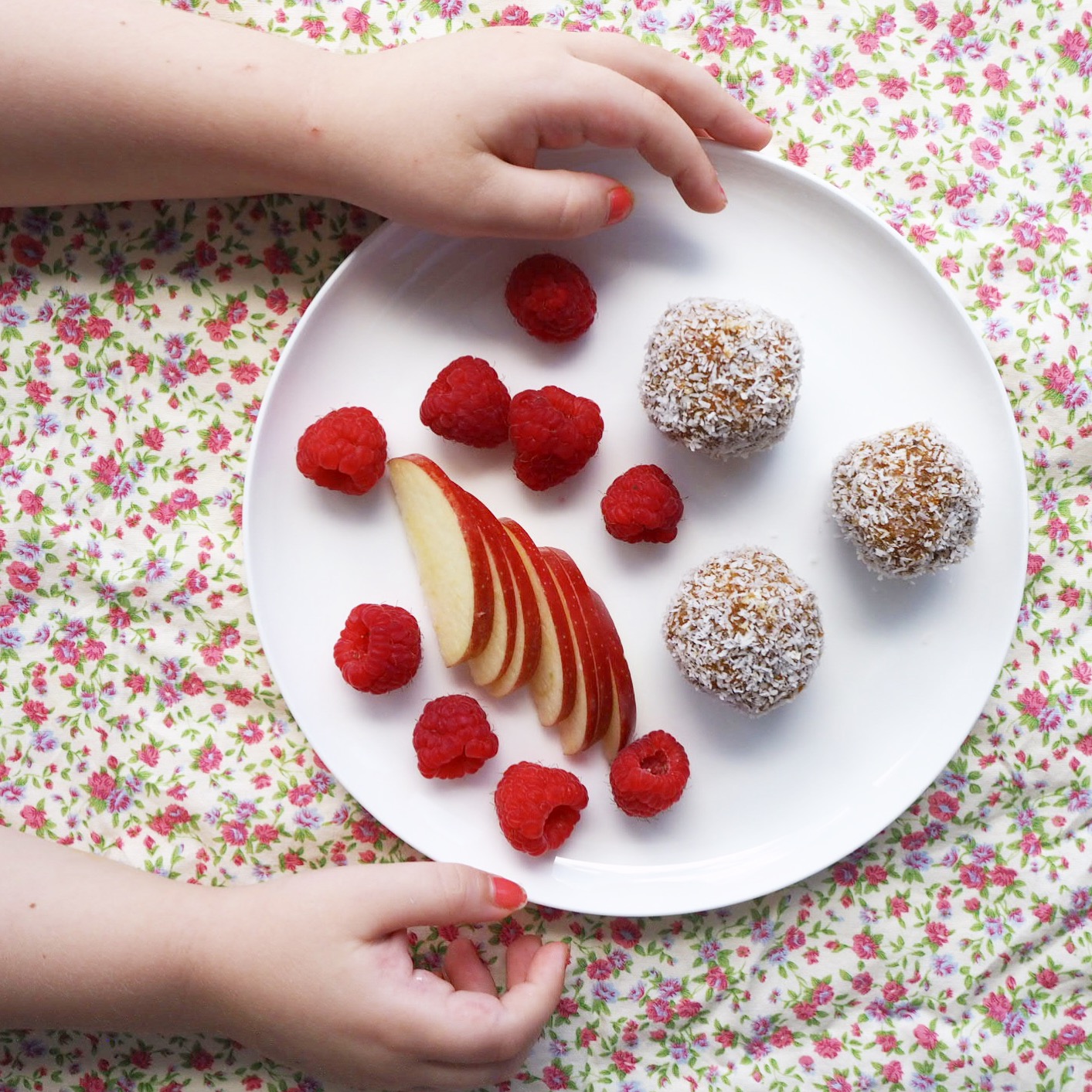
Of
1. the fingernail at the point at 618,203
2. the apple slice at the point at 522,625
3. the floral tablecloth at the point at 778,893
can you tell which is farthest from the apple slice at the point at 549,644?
the fingernail at the point at 618,203

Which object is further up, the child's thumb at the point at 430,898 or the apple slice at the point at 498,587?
the apple slice at the point at 498,587

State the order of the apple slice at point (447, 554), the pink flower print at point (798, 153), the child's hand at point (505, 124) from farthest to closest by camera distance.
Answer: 1. the pink flower print at point (798, 153)
2. the apple slice at point (447, 554)
3. the child's hand at point (505, 124)

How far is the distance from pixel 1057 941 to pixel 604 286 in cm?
115

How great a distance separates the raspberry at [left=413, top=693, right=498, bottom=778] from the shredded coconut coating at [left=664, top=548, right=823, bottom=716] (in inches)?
11.2

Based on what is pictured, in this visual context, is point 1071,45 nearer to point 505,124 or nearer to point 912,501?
point 912,501

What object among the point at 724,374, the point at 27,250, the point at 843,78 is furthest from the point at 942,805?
the point at 27,250

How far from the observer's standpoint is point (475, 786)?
135cm

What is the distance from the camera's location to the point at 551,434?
124 cm

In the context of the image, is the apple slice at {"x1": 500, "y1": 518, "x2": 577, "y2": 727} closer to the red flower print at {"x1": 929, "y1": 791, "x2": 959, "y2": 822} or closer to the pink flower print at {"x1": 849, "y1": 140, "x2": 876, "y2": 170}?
the red flower print at {"x1": 929, "y1": 791, "x2": 959, "y2": 822}

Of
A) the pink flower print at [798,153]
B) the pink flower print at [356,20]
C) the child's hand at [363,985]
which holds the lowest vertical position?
the child's hand at [363,985]

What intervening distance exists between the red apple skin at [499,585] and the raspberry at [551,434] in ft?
0.24

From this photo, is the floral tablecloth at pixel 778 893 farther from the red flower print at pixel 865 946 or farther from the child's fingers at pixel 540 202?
the child's fingers at pixel 540 202

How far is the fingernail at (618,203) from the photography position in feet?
4.02

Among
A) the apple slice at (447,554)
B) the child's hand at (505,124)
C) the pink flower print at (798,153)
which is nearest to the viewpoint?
the child's hand at (505,124)
